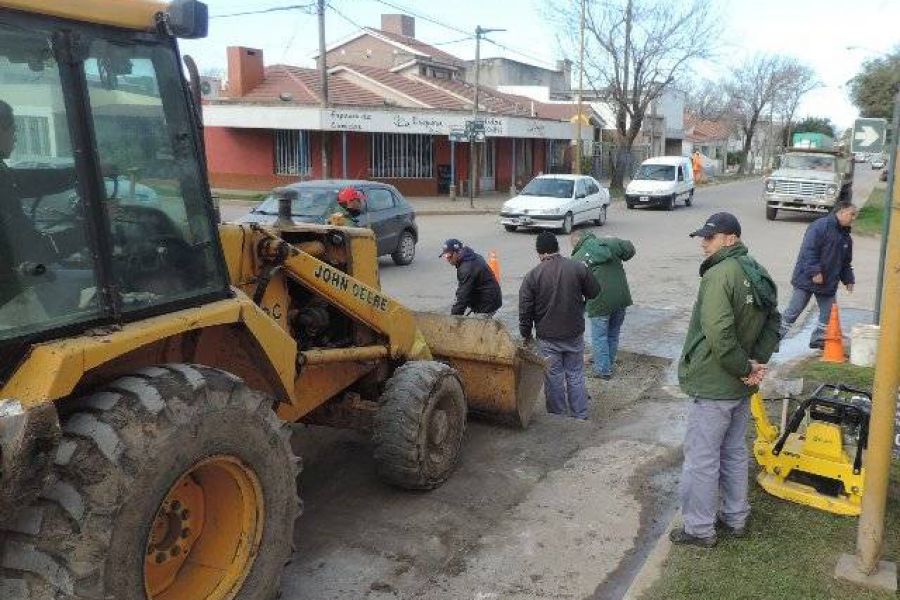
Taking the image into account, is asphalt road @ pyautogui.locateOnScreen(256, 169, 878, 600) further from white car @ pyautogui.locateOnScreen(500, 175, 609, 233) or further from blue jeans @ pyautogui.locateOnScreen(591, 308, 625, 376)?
white car @ pyautogui.locateOnScreen(500, 175, 609, 233)

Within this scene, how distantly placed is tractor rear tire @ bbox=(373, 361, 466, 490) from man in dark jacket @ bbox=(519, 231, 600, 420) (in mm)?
1661

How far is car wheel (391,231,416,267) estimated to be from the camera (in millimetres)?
15797

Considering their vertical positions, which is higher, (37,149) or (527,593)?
(37,149)

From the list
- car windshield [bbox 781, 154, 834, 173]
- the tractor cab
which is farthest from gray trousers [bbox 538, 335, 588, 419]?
car windshield [bbox 781, 154, 834, 173]

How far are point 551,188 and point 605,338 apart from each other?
15.1 meters

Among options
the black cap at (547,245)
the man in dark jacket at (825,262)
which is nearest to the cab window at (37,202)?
the black cap at (547,245)

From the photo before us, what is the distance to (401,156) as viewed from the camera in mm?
33906

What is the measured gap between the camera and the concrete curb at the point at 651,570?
4039mm

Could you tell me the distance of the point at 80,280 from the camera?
304cm

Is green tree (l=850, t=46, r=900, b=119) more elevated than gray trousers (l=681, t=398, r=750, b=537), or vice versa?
green tree (l=850, t=46, r=900, b=119)

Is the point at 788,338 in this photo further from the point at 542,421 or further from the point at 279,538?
the point at 279,538

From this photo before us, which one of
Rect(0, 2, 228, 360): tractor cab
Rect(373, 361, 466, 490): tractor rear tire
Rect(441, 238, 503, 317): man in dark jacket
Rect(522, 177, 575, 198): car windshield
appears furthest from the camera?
Rect(522, 177, 575, 198): car windshield

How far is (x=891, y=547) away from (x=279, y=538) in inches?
128

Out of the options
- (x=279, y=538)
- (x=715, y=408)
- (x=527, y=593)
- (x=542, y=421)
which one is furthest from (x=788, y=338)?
(x=279, y=538)
